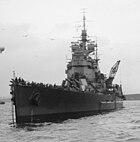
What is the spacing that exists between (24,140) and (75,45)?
Result: 36.7m

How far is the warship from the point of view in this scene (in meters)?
38.0

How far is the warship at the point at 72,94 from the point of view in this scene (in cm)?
3803

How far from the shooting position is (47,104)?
40.1m

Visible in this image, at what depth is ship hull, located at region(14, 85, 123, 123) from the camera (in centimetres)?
3769

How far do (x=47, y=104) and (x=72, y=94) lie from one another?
5.59 m

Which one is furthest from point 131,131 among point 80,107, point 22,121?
point 80,107

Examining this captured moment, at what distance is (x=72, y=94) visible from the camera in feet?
148

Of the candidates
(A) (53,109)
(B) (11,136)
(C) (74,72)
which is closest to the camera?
(B) (11,136)

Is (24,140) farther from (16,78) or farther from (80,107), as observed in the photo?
(80,107)

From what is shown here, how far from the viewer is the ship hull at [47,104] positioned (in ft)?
124

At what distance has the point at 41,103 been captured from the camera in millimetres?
39375

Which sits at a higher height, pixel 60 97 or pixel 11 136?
pixel 60 97

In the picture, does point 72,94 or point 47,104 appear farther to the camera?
point 72,94

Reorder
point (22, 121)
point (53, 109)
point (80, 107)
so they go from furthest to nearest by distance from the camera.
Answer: point (80, 107) < point (53, 109) < point (22, 121)
